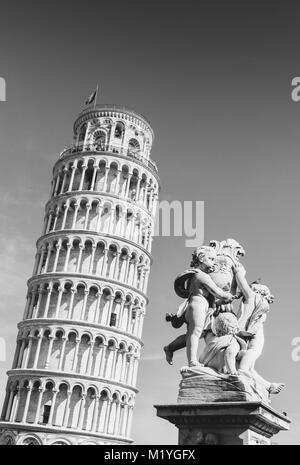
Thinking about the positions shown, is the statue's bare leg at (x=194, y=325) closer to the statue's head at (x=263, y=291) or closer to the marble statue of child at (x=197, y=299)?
the marble statue of child at (x=197, y=299)

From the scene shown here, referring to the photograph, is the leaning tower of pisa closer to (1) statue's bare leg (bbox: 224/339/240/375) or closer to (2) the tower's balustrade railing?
(2) the tower's balustrade railing

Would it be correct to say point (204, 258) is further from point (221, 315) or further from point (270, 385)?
point (270, 385)

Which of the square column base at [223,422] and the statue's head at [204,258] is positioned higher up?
the statue's head at [204,258]

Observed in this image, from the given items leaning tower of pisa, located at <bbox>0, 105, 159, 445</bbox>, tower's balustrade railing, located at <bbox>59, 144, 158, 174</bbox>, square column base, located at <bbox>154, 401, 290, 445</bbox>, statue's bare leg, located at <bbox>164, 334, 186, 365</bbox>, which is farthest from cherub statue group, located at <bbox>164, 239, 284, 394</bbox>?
tower's balustrade railing, located at <bbox>59, 144, 158, 174</bbox>

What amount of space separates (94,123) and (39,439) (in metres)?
35.9

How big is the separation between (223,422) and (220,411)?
0.14m

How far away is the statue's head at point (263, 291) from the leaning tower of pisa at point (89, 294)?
45.5m

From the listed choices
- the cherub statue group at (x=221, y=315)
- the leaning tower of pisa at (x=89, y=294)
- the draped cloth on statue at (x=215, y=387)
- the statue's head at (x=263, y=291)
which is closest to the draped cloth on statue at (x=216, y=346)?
the cherub statue group at (x=221, y=315)

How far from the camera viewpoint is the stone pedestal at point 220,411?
19.3 feet

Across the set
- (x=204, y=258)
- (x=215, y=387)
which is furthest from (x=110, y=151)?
(x=215, y=387)

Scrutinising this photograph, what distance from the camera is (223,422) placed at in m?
5.97

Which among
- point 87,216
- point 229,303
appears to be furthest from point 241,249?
point 87,216

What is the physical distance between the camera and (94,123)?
64125mm

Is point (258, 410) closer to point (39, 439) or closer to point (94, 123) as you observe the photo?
point (39, 439)
